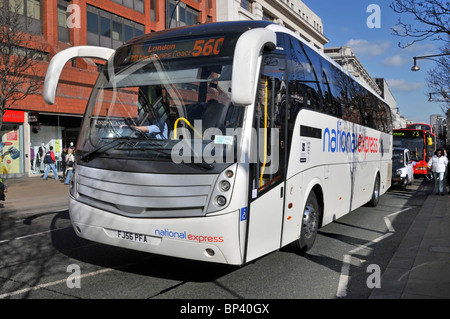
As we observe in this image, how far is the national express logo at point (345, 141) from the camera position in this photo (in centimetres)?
728

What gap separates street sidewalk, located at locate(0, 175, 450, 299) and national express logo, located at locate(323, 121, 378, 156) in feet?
6.90

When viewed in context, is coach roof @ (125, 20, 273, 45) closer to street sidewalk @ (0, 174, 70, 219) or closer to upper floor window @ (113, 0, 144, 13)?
street sidewalk @ (0, 174, 70, 219)

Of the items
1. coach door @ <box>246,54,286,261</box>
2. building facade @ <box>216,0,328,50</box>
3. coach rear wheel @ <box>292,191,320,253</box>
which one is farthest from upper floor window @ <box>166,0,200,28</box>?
coach door @ <box>246,54,286,261</box>

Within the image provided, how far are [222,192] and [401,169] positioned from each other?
1579 cm

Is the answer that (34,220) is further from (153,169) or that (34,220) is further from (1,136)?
(1,136)

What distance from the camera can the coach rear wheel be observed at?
6137 millimetres

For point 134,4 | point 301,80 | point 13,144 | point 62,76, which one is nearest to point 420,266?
point 301,80

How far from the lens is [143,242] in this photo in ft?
14.9

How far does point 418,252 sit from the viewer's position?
21.3ft

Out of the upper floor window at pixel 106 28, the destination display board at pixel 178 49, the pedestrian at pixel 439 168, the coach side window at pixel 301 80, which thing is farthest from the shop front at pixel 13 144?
the pedestrian at pixel 439 168

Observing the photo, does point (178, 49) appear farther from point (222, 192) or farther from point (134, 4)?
point (134, 4)

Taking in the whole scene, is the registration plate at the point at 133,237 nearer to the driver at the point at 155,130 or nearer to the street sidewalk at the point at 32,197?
the driver at the point at 155,130

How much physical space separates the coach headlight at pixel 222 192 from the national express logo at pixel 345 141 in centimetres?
328
